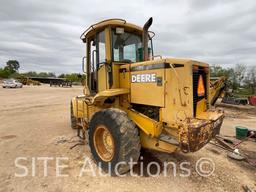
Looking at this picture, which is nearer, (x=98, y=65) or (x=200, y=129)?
(x=200, y=129)

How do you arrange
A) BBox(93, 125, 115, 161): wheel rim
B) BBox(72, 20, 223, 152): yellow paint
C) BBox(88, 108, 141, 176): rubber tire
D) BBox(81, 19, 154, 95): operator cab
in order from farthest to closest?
BBox(81, 19, 154, 95): operator cab
BBox(93, 125, 115, 161): wheel rim
BBox(88, 108, 141, 176): rubber tire
BBox(72, 20, 223, 152): yellow paint

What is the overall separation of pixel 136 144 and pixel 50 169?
5.82 ft

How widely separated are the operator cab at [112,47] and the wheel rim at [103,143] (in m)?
0.97

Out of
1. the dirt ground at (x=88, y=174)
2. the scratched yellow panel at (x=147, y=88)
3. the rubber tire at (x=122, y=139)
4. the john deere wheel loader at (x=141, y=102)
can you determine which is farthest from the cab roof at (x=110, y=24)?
the dirt ground at (x=88, y=174)

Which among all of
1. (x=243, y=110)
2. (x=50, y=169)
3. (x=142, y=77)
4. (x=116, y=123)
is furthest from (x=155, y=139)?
(x=243, y=110)

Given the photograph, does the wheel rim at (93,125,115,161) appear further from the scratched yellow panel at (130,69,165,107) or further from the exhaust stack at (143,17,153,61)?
the exhaust stack at (143,17,153,61)

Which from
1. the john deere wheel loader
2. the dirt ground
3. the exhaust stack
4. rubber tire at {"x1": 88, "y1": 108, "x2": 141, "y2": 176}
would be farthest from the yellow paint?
the dirt ground

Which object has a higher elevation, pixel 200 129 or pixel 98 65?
pixel 98 65

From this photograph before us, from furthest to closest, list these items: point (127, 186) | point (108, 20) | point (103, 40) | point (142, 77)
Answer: point (103, 40)
point (108, 20)
point (142, 77)
point (127, 186)

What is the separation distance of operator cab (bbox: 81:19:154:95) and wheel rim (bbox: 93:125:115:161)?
38.4 inches

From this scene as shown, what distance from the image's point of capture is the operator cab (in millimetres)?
4652

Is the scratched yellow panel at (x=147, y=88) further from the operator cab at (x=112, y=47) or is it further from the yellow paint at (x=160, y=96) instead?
the operator cab at (x=112, y=47)

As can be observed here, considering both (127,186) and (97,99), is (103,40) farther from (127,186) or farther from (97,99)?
(127,186)

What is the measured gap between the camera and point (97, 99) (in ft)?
15.1
